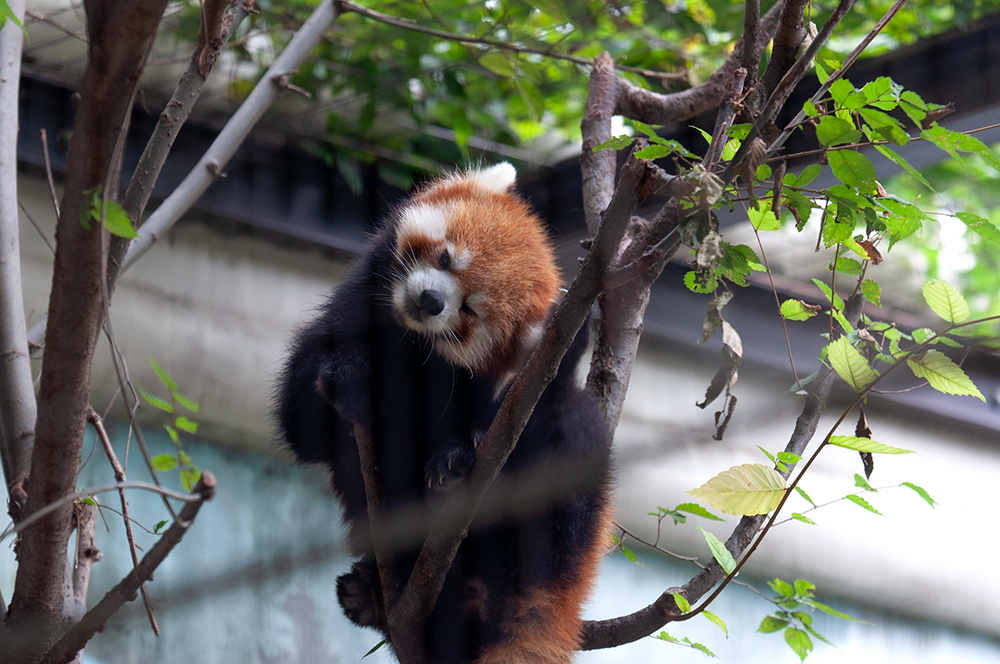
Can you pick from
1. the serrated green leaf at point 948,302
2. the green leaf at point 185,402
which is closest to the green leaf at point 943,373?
the serrated green leaf at point 948,302

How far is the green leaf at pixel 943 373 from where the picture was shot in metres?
0.80

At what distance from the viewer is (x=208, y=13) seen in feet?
2.51

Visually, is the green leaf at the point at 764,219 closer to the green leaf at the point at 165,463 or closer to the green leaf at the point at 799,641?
the green leaf at the point at 799,641

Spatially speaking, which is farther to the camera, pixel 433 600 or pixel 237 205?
pixel 237 205

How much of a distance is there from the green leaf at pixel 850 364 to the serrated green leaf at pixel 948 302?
0.12 metres

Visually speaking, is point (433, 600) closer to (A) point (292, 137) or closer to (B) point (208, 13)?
(B) point (208, 13)

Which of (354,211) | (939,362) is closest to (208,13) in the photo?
(939,362)

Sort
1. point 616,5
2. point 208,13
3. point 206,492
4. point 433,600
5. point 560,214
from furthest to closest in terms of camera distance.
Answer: point 560,214, point 616,5, point 433,600, point 208,13, point 206,492

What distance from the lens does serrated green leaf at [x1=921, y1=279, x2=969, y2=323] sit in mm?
831

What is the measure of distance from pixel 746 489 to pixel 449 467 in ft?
1.35

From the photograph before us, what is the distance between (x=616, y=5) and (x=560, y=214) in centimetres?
55

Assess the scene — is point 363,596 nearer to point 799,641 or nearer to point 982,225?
point 799,641

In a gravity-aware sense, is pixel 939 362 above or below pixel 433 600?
above

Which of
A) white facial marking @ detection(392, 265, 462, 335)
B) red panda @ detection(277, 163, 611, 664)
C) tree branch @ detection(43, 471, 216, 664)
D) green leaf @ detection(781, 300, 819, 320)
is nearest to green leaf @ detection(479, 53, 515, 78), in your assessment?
red panda @ detection(277, 163, 611, 664)
